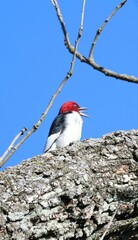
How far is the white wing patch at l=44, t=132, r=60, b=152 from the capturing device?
22.2ft

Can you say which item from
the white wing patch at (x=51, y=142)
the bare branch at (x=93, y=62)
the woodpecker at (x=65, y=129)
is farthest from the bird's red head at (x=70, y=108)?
the bare branch at (x=93, y=62)

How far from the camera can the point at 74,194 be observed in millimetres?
3523

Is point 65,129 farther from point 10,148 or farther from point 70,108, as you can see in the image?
point 10,148

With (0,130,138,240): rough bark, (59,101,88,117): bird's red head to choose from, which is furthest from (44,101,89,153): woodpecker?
(0,130,138,240): rough bark

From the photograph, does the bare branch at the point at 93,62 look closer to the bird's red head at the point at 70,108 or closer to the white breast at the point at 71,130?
the white breast at the point at 71,130

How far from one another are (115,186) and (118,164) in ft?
0.60

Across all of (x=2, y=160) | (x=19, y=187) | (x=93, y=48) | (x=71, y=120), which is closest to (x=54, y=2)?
(x=93, y=48)

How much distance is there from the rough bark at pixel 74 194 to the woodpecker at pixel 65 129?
9.55 feet

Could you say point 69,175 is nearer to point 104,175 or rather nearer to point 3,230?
point 104,175

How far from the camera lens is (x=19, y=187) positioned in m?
3.47

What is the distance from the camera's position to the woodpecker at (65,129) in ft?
23.0

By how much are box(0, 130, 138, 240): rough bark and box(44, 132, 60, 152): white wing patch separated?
2877 millimetres

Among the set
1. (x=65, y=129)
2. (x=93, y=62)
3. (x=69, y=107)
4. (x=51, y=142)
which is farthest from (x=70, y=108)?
(x=93, y=62)

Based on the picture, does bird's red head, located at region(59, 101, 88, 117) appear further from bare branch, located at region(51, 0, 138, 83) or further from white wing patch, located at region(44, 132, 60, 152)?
bare branch, located at region(51, 0, 138, 83)
